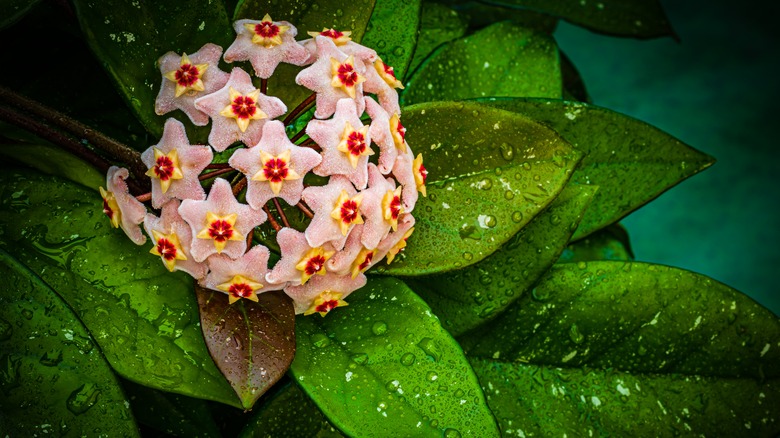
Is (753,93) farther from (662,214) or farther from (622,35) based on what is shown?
(622,35)

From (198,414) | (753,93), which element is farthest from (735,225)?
(198,414)

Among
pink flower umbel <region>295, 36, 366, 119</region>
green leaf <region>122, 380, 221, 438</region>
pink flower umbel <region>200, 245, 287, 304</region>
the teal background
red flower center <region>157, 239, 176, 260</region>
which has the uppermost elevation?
pink flower umbel <region>295, 36, 366, 119</region>

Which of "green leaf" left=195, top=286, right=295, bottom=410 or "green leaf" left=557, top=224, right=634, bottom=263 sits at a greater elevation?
"green leaf" left=195, top=286, right=295, bottom=410

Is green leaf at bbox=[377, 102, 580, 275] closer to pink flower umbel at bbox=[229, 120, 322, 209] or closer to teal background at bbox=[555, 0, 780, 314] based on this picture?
pink flower umbel at bbox=[229, 120, 322, 209]

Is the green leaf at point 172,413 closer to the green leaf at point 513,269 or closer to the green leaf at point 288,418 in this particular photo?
the green leaf at point 288,418

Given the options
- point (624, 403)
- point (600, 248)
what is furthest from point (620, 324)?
point (600, 248)

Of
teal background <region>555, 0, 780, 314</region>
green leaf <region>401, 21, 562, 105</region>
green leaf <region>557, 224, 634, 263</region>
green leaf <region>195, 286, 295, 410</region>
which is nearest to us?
green leaf <region>195, 286, 295, 410</region>

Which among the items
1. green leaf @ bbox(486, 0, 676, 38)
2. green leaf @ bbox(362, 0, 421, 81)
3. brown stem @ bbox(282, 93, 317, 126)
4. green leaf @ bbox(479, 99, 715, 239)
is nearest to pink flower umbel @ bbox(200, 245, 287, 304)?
brown stem @ bbox(282, 93, 317, 126)
